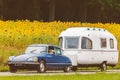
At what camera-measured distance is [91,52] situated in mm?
36500

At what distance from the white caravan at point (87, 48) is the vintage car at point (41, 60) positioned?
103cm

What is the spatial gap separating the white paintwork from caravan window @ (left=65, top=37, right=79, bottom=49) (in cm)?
18

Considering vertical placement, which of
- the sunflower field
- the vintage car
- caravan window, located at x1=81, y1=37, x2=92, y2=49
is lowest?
the vintage car

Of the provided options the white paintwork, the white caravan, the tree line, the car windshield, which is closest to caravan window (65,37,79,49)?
the white caravan

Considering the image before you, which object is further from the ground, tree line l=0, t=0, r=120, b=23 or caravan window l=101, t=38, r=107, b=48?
tree line l=0, t=0, r=120, b=23

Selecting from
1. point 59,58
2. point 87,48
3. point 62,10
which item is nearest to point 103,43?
point 87,48

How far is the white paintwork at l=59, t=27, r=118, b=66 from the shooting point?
1410 inches

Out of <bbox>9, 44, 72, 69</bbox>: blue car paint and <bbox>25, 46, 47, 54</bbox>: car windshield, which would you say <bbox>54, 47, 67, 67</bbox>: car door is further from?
<bbox>25, 46, 47, 54</bbox>: car windshield

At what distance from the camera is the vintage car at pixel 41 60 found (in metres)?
32.2

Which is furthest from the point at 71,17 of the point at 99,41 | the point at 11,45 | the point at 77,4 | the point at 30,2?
the point at 99,41

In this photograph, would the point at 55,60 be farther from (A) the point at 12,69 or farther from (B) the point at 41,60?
(A) the point at 12,69

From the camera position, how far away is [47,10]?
6247cm

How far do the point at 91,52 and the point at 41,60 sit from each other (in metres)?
4.57

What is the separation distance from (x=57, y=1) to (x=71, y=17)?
8.11 ft
